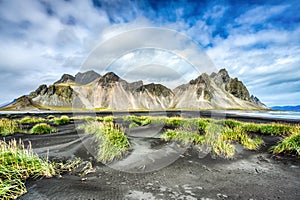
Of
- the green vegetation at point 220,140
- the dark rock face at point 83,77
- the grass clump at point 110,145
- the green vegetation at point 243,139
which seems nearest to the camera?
the grass clump at point 110,145

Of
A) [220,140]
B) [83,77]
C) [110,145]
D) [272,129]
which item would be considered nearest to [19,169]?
[110,145]

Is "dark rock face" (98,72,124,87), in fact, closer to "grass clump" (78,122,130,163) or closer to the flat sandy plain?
"grass clump" (78,122,130,163)

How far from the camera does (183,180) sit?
6.32 metres

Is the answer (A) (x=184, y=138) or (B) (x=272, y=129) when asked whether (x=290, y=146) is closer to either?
(A) (x=184, y=138)

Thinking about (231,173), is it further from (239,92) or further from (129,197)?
(239,92)

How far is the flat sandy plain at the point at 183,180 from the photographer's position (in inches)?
202

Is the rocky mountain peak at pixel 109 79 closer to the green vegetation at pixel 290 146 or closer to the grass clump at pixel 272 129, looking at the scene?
the grass clump at pixel 272 129

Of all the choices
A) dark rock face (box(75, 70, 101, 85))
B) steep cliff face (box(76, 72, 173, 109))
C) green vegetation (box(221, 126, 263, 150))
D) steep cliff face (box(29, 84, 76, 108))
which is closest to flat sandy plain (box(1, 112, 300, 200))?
green vegetation (box(221, 126, 263, 150))

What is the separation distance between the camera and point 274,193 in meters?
5.44

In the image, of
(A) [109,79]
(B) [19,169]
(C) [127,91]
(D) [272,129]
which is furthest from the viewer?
(A) [109,79]

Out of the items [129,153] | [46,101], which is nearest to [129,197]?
[129,153]

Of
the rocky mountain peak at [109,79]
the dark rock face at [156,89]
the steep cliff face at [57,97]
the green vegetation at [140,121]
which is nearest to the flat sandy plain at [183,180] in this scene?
the green vegetation at [140,121]

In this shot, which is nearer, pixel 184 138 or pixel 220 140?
pixel 220 140

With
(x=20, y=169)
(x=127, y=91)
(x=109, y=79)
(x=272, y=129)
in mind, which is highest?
(x=109, y=79)
